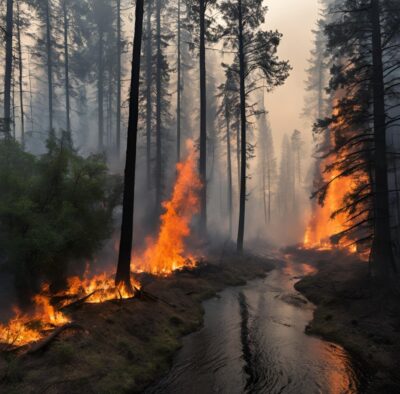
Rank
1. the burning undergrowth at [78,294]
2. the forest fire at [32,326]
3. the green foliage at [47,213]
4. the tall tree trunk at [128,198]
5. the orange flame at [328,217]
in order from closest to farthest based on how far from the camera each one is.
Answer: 1. the forest fire at [32,326]
2. the burning undergrowth at [78,294]
3. the green foliage at [47,213]
4. the tall tree trunk at [128,198]
5. the orange flame at [328,217]

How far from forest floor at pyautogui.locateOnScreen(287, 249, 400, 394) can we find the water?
0.48 meters

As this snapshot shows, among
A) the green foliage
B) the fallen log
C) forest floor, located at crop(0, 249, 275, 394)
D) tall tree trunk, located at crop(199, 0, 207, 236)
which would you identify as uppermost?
tall tree trunk, located at crop(199, 0, 207, 236)

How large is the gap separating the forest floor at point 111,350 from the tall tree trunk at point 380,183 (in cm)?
770

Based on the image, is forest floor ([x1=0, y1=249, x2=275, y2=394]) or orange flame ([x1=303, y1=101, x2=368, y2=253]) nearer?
forest floor ([x1=0, y1=249, x2=275, y2=394])

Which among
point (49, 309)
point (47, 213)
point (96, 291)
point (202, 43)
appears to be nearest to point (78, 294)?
point (96, 291)

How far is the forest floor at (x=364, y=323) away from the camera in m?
9.53

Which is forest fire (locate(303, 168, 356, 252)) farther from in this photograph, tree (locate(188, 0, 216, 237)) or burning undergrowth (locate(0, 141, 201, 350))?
burning undergrowth (locate(0, 141, 201, 350))

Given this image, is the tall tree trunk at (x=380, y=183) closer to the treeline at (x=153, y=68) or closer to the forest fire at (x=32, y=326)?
the treeline at (x=153, y=68)

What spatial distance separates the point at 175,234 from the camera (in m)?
22.2

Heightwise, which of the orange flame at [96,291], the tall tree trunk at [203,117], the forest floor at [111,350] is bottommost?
the forest floor at [111,350]

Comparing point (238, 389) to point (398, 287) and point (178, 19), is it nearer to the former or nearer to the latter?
point (398, 287)

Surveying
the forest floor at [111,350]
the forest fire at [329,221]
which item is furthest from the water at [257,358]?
the forest fire at [329,221]

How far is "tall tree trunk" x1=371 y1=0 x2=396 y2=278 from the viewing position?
559 inches

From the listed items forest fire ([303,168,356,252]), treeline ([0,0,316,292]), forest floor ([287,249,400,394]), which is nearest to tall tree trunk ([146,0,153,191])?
treeline ([0,0,316,292])
